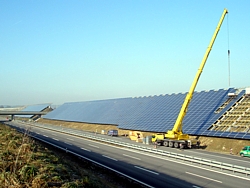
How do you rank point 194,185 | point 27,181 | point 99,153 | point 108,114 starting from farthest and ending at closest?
1. point 108,114
2. point 99,153
3. point 194,185
4. point 27,181

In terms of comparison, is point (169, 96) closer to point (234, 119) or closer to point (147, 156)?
point (234, 119)

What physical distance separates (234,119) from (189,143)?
8768 mm

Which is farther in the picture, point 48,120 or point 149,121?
point 48,120

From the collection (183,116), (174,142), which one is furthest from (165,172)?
(183,116)

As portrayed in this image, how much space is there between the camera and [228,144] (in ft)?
116

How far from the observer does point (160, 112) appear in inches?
2197

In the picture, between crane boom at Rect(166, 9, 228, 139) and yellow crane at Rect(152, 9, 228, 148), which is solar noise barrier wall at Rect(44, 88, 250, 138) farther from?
crane boom at Rect(166, 9, 228, 139)

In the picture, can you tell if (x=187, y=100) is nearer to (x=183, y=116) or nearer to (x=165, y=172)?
(x=183, y=116)

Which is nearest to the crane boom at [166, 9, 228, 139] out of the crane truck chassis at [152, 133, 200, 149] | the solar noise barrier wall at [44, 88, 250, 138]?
the crane truck chassis at [152, 133, 200, 149]

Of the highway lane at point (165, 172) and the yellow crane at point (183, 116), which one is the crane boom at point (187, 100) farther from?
the highway lane at point (165, 172)

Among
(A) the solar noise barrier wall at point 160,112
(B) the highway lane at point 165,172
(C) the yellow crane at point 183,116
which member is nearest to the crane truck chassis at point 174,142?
(C) the yellow crane at point 183,116

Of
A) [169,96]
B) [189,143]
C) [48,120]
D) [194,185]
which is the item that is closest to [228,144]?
[189,143]

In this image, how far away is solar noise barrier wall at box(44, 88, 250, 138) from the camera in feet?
145

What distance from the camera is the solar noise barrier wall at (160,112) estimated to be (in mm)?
44219
